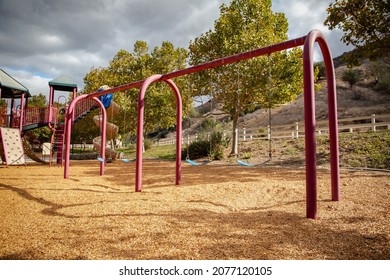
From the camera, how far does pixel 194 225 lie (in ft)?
9.18

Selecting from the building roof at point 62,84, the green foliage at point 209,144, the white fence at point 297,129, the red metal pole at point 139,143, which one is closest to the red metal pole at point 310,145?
the red metal pole at point 139,143

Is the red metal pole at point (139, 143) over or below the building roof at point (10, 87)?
below

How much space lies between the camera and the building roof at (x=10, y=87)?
A: 45.1ft

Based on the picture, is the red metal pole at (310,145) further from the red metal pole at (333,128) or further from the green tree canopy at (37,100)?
the green tree canopy at (37,100)

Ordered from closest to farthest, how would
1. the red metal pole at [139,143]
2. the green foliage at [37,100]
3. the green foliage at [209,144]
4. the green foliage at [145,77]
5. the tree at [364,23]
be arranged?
the red metal pole at [139,143] → the tree at [364,23] → the green foliage at [209,144] → the green foliage at [145,77] → the green foliage at [37,100]

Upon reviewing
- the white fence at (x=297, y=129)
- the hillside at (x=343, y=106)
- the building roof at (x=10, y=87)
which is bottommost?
the white fence at (x=297, y=129)

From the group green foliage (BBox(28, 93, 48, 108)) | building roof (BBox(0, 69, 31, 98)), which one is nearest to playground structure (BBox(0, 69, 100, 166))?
building roof (BBox(0, 69, 31, 98))

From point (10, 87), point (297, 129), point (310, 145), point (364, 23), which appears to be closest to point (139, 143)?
point (310, 145)

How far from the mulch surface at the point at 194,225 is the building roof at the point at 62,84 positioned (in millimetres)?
12337

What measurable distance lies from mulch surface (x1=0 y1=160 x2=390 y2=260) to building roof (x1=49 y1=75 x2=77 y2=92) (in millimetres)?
12337

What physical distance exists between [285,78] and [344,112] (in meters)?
21.1

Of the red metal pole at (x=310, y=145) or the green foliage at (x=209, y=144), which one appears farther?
the green foliage at (x=209, y=144)

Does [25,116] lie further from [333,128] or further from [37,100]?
[37,100]
